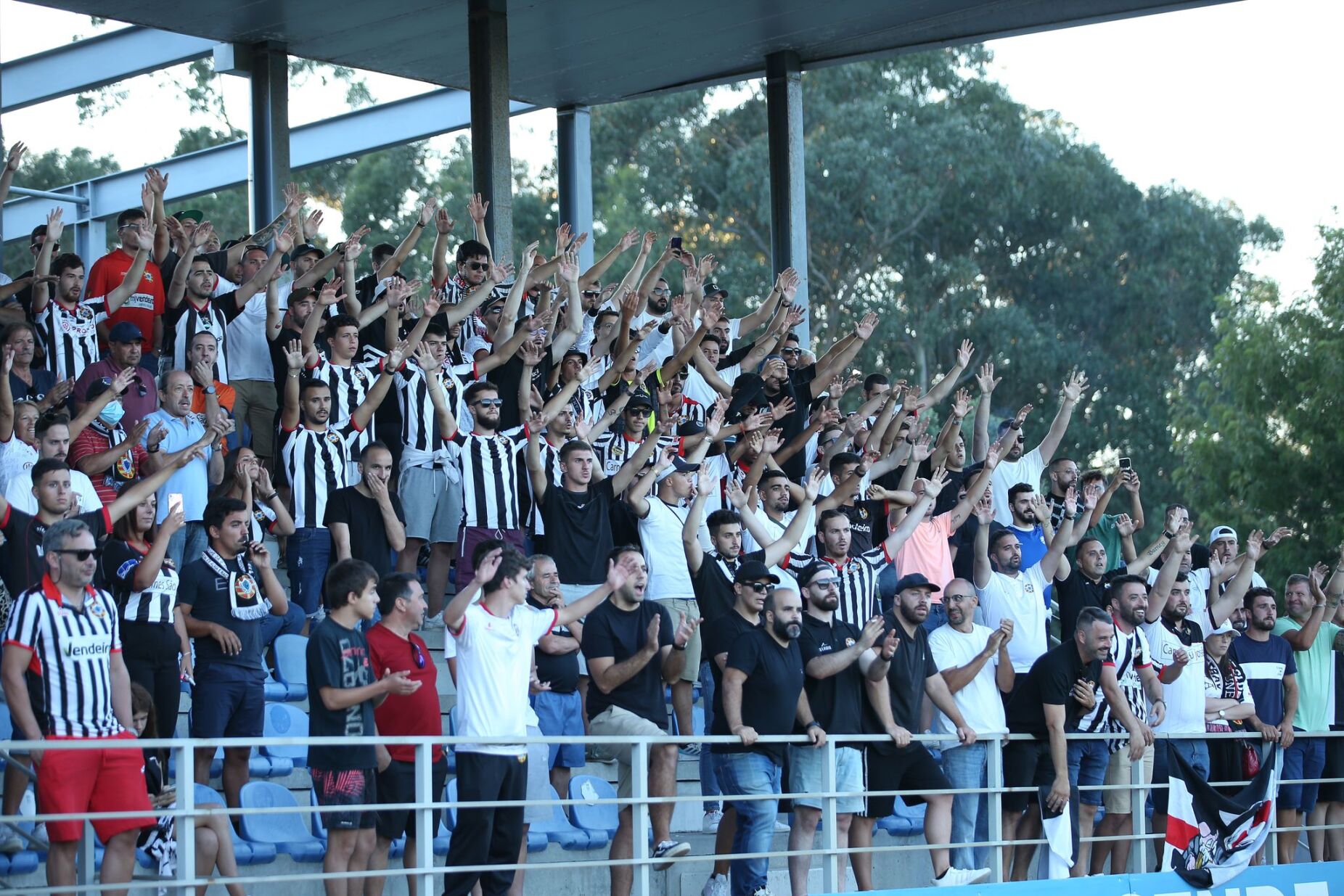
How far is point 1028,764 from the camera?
9727mm

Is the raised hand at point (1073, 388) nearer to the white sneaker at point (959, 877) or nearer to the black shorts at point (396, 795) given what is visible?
the white sneaker at point (959, 877)

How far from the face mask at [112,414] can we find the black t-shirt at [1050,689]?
17.3 feet

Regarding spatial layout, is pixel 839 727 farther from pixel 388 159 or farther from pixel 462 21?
pixel 388 159

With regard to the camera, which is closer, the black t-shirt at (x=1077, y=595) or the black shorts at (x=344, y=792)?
the black shorts at (x=344, y=792)

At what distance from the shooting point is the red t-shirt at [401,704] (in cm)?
772

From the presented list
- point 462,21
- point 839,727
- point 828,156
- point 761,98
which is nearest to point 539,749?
point 839,727

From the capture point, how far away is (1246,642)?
37.9 feet

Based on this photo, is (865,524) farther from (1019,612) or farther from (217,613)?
(217,613)

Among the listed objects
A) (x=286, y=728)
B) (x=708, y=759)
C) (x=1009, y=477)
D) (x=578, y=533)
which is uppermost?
(x=1009, y=477)

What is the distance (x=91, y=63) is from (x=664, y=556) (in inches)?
402

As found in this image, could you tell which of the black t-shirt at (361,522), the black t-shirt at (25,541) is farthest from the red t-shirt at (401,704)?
the black t-shirt at (361,522)

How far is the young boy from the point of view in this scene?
24.2ft

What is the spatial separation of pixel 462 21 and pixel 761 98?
2007 cm

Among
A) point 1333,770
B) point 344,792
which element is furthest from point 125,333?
point 1333,770
